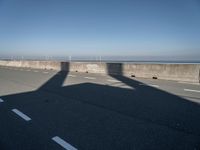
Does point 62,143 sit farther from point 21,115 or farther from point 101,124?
point 21,115

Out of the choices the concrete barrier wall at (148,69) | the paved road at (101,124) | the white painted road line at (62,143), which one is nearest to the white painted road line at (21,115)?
the paved road at (101,124)

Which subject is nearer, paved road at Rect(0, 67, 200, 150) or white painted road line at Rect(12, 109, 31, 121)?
paved road at Rect(0, 67, 200, 150)

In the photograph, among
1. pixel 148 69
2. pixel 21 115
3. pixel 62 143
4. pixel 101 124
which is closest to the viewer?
pixel 62 143

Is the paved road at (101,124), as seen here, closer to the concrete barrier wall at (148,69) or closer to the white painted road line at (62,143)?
the white painted road line at (62,143)

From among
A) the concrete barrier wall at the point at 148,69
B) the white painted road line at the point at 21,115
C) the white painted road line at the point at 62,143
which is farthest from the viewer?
the concrete barrier wall at the point at 148,69

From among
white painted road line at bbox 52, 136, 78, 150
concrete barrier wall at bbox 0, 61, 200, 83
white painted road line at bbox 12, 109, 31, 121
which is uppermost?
concrete barrier wall at bbox 0, 61, 200, 83

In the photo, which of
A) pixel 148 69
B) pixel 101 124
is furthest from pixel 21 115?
pixel 148 69

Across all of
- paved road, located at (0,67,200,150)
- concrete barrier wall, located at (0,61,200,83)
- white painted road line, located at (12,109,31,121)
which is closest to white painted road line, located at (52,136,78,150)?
paved road, located at (0,67,200,150)

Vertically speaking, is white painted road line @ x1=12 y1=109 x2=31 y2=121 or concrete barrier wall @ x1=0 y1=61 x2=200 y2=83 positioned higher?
concrete barrier wall @ x1=0 y1=61 x2=200 y2=83

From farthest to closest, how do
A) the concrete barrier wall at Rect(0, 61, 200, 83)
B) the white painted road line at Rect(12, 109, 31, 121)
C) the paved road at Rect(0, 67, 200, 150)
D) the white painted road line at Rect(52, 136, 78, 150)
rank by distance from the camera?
the concrete barrier wall at Rect(0, 61, 200, 83) → the white painted road line at Rect(12, 109, 31, 121) → the paved road at Rect(0, 67, 200, 150) → the white painted road line at Rect(52, 136, 78, 150)

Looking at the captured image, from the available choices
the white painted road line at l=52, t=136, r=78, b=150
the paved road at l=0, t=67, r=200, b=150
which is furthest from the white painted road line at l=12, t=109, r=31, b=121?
the white painted road line at l=52, t=136, r=78, b=150

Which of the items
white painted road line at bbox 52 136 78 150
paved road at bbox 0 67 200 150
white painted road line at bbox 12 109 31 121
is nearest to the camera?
white painted road line at bbox 52 136 78 150

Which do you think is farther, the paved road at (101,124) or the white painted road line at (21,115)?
the white painted road line at (21,115)

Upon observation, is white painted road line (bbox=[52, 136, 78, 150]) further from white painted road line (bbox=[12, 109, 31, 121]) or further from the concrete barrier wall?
the concrete barrier wall
